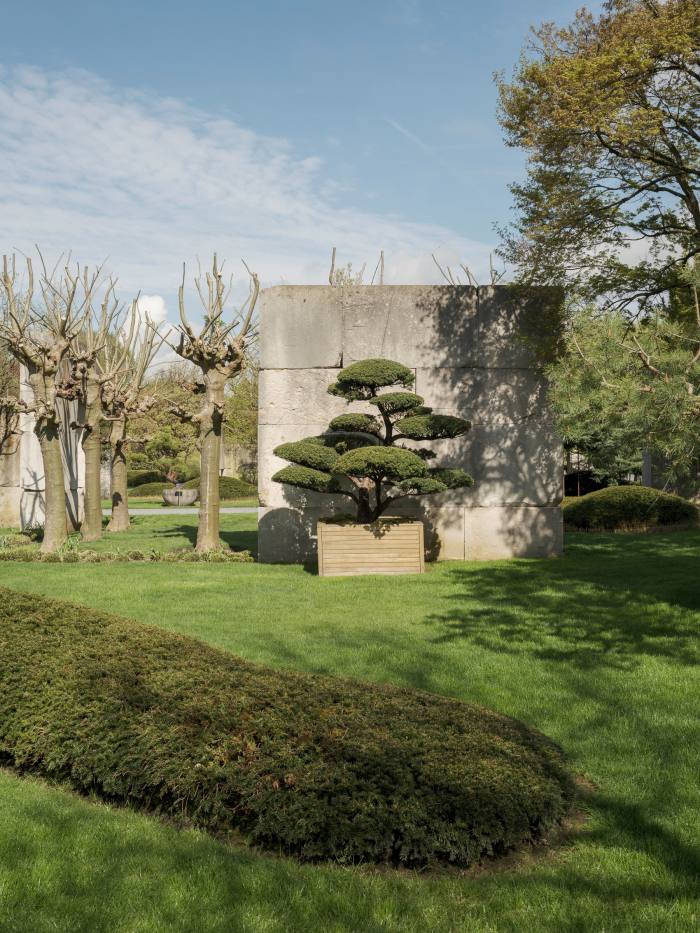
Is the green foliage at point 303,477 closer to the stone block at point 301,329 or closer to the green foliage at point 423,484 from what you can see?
the green foliage at point 423,484

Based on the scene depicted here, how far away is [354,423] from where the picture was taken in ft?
38.5

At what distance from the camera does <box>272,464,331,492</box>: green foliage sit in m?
11.4

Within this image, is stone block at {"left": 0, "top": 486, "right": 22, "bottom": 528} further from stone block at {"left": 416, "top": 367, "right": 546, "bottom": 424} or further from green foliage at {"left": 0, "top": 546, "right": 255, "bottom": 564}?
stone block at {"left": 416, "top": 367, "right": 546, "bottom": 424}

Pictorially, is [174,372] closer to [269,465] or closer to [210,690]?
[269,465]

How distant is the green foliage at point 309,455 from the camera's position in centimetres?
1145

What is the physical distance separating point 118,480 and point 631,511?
10973mm

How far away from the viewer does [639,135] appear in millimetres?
9922

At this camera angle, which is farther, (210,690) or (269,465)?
(269,465)

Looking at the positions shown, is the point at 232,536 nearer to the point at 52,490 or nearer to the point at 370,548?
the point at 52,490

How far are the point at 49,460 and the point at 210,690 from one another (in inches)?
441

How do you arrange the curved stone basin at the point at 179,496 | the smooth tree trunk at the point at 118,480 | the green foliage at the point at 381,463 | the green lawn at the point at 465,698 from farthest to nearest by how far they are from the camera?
the curved stone basin at the point at 179,496 → the smooth tree trunk at the point at 118,480 → the green foliage at the point at 381,463 → the green lawn at the point at 465,698

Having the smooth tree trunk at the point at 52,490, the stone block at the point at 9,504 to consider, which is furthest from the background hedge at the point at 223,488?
the smooth tree trunk at the point at 52,490

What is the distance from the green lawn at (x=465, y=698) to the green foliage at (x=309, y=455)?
1544 mm

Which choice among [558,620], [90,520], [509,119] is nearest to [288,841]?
[558,620]
